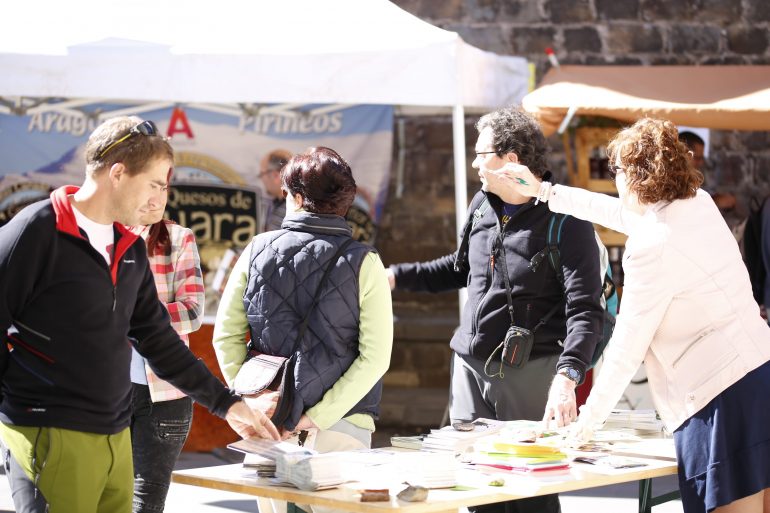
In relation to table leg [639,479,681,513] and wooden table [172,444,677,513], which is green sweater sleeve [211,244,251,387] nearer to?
wooden table [172,444,677,513]

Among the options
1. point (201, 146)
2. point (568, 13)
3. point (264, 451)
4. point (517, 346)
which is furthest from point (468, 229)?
point (568, 13)

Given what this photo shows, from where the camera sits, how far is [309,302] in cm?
364

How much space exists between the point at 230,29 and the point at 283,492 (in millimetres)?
3331

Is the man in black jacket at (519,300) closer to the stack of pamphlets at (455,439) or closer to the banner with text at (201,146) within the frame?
the stack of pamphlets at (455,439)

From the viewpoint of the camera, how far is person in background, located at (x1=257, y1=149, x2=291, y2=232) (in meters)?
7.92

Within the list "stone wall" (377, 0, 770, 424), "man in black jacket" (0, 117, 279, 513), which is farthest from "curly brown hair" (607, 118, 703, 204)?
"stone wall" (377, 0, 770, 424)

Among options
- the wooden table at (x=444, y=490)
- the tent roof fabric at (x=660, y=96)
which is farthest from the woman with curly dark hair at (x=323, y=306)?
the tent roof fabric at (x=660, y=96)

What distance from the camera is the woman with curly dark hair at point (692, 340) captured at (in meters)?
3.48

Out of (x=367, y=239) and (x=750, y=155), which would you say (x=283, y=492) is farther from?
(x=750, y=155)

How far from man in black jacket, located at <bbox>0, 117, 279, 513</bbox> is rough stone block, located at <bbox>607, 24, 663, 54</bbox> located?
6.71 meters

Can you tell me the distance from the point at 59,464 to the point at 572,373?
5.61ft

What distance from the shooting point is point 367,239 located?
8.30 meters

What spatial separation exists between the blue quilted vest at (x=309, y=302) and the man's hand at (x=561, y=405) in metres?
0.59

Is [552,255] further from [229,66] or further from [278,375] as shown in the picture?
[229,66]
